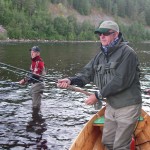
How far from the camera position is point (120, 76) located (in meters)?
6.44

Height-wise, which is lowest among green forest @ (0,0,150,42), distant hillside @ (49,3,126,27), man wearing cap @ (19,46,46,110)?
man wearing cap @ (19,46,46,110)

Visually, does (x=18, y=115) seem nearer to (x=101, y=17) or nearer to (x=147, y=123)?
(x=147, y=123)

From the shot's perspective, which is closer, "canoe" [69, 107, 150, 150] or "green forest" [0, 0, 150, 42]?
"canoe" [69, 107, 150, 150]

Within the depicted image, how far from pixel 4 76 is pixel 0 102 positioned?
8.56 m

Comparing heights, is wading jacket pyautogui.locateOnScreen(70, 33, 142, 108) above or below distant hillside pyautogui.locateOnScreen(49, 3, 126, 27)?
below

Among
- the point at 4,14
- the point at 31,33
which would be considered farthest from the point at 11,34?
the point at 4,14

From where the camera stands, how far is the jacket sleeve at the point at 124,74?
6.44 meters

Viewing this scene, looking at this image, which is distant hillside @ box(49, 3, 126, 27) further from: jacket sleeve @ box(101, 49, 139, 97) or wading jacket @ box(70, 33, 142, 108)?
jacket sleeve @ box(101, 49, 139, 97)

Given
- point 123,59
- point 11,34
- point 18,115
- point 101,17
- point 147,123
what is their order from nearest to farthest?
point 123,59
point 147,123
point 18,115
point 11,34
point 101,17

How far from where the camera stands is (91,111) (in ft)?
49.9

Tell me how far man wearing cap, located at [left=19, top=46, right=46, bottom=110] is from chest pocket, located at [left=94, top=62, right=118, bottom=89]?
5.45 meters

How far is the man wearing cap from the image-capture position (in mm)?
12750

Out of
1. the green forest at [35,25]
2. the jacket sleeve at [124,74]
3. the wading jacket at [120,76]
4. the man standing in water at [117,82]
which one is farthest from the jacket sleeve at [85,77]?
the green forest at [35,25]

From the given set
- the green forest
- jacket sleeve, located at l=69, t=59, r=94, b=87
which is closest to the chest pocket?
jacket sleeve, located at l=69, t=59, r=94, b=87
